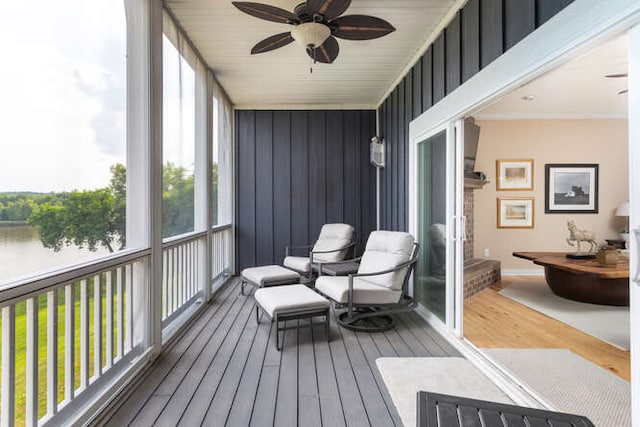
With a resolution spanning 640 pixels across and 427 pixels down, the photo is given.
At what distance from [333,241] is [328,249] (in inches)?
5.7

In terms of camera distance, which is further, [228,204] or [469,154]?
[228,204]

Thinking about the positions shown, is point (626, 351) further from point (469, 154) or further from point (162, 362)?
point (162, 362)

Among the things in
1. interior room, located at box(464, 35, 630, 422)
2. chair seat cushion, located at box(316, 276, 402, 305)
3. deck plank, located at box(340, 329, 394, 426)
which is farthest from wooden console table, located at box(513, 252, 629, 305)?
deck plank, located at box(340, 329, 394, 426)

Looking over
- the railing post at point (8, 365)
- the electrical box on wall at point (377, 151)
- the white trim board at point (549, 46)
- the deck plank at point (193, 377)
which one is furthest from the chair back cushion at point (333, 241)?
the railing post at point (8, 365)

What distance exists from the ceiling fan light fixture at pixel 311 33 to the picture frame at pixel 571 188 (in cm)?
500

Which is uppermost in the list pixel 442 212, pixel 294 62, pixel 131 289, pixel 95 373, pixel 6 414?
pixel 294 62

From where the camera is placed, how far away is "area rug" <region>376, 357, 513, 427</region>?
203cm

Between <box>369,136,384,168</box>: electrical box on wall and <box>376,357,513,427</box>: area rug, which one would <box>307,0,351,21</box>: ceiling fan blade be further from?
<box>369,136,384,168</box>: electrical box on wall

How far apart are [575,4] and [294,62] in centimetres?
296

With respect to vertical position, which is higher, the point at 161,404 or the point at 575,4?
the point at 575,4

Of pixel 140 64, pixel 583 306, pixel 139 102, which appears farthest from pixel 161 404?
pixel 583 306

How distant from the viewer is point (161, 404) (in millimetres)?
1987

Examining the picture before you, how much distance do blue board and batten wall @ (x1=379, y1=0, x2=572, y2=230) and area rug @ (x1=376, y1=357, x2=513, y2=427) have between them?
1.97m

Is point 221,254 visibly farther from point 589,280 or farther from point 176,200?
point 589,280
